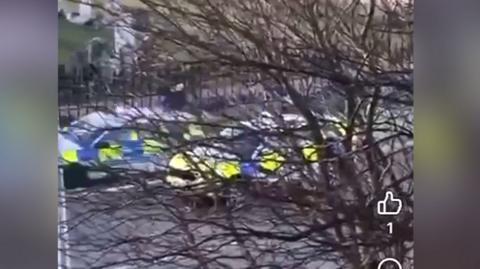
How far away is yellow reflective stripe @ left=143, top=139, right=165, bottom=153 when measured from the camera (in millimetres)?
1716

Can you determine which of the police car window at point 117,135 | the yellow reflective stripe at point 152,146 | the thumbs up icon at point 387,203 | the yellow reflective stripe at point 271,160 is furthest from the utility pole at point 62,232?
the thumbs up icon at point 387,203

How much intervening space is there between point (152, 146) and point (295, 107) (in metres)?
0.54

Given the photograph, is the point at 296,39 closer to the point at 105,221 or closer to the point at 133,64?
the point at 133,64

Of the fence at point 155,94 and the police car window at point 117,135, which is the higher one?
the fence at point 155,94

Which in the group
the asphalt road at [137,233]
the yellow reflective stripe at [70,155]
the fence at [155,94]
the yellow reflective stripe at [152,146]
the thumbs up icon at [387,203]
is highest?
the fence at [155,94]

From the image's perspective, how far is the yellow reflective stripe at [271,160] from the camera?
1.73 meters

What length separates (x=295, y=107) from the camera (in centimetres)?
173

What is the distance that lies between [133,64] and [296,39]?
23.9 inches

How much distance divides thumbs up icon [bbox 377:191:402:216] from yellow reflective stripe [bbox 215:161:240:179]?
0.54 metres

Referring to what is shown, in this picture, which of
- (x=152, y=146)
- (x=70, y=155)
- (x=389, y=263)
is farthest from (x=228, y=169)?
(x=389, y=263)

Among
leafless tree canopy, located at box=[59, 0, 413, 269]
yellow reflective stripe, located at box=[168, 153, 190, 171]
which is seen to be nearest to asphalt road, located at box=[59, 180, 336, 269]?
leafless tree canopy, located at box=[59, 0, 413, 269]

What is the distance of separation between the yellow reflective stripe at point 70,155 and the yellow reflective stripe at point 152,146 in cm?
25

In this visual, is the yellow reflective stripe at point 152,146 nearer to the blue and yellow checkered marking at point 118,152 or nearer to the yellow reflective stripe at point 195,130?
the blue and yellow checkered marking at point 118,152
